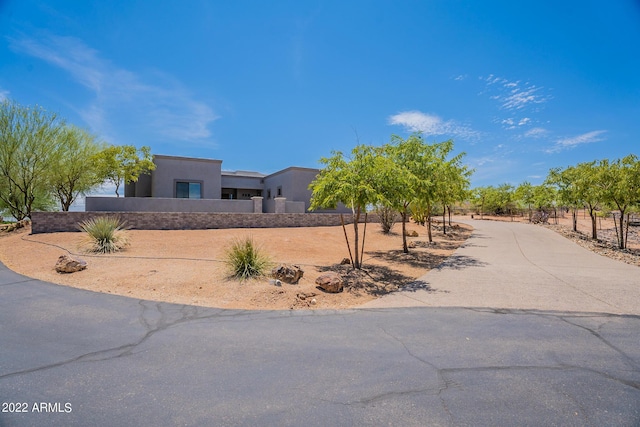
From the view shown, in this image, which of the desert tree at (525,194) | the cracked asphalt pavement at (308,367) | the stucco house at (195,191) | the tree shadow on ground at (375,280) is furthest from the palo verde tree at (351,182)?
the desert tree at (525,194)

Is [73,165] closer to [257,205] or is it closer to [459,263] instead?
[257,205]

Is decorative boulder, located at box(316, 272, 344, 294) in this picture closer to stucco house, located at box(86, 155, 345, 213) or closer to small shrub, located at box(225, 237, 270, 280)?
small shrub, located at box(225, 237, 270, 280)

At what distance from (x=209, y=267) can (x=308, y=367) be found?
6.62 metres

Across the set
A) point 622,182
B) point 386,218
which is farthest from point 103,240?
point 622,182

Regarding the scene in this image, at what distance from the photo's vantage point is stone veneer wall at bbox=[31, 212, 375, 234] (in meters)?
14.7

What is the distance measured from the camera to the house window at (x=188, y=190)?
2197 cm

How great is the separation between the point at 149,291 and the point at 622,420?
313 inches

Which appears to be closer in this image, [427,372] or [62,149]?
[427,372]

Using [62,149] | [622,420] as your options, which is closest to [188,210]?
[62,149]

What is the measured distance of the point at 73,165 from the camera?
63.7 feet

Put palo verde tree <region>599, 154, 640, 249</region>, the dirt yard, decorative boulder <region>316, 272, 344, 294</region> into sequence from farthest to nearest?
palo verde tree <region>599, 154, 640, 249</region>, decorative boulder <region>316, 272, 344, 294</region>, the dirt yard

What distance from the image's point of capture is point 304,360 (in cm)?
370

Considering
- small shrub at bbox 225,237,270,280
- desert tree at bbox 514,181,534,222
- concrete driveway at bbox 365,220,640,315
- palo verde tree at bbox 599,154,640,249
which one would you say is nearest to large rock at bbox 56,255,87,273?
small shrub at bbox 225,237,270,280

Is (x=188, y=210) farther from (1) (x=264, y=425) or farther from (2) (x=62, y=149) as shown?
(1) (x=264, y=425)
